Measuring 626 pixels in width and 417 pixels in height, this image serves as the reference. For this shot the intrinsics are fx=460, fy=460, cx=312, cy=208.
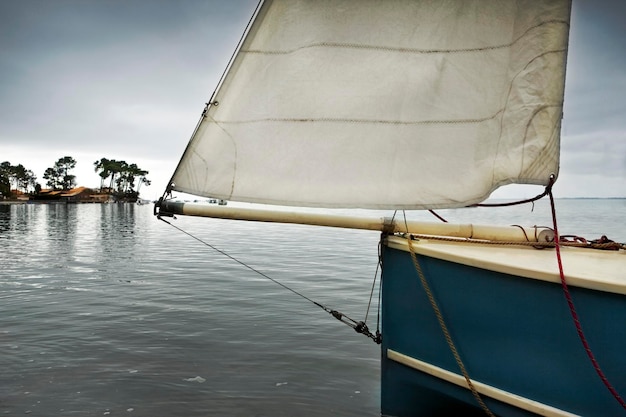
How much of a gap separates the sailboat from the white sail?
10mm

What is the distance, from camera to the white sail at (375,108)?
425 centimetres

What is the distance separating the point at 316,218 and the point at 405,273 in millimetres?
1031

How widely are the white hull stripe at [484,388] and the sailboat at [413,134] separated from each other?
18mm

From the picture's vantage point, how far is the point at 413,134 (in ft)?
14.4

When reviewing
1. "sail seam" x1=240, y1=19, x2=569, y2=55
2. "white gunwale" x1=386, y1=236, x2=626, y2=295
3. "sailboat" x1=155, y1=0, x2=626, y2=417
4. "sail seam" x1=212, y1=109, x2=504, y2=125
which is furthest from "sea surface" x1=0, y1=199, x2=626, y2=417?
"sail seam" x1=240, y1=19, x2=569, y2=55

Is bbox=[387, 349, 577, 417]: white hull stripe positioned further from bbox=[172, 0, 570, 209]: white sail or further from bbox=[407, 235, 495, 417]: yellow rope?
bbox=[172, 0, 570, 209]: white sail

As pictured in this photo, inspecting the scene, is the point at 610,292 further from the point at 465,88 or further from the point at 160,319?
the point at 160,319

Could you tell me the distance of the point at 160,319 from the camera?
420 inches

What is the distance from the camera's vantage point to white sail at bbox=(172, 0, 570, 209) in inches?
167

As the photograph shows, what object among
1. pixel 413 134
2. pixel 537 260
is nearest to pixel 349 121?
pixel 413 134

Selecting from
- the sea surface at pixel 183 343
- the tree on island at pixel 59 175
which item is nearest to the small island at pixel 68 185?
the tree on island at pixel 59 175

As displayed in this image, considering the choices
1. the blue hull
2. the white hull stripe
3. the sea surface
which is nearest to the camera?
the blue hull

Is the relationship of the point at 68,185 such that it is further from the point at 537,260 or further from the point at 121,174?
the point at 537,260

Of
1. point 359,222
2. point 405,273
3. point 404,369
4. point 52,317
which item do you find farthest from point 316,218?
point 52,317
